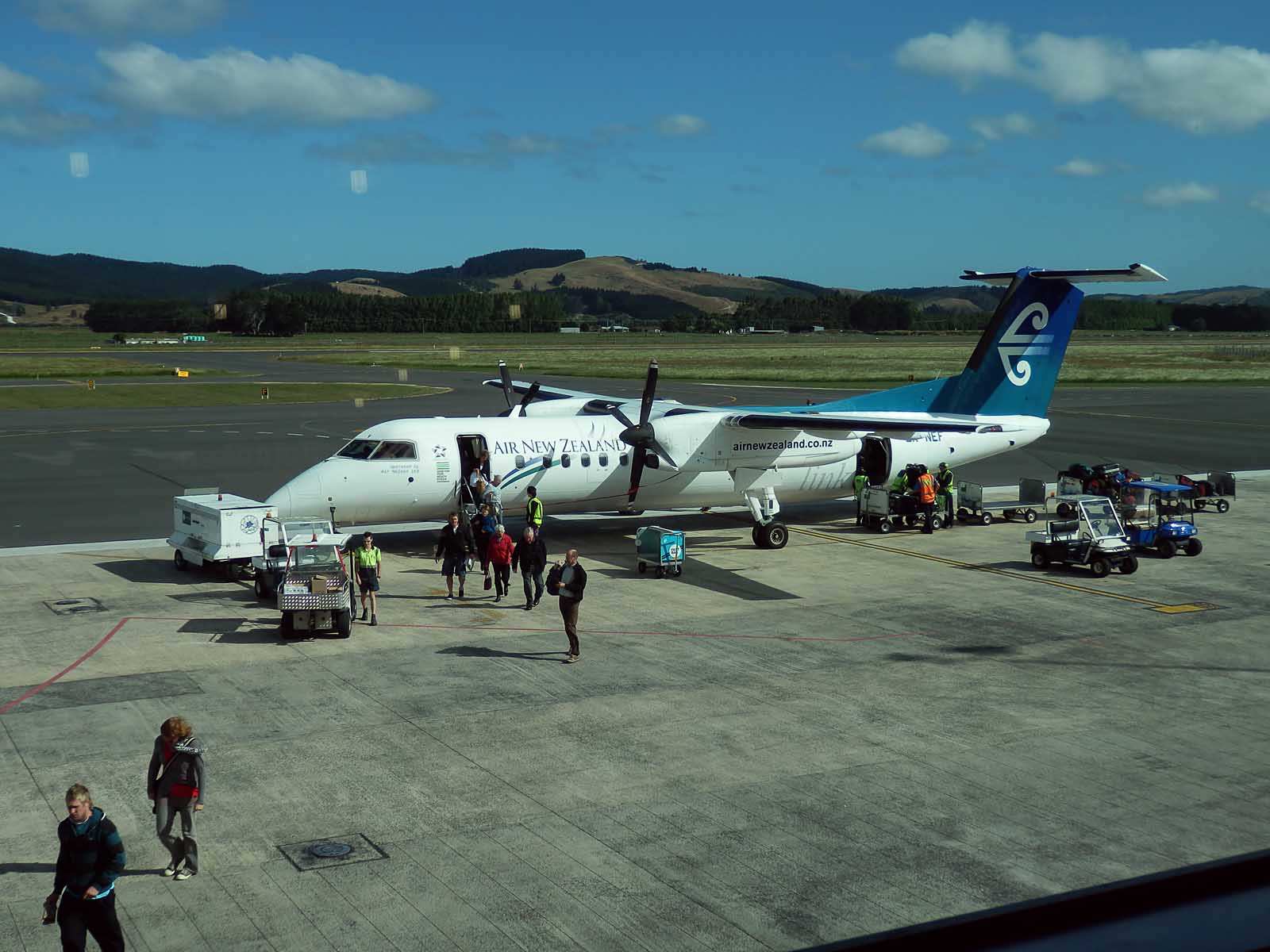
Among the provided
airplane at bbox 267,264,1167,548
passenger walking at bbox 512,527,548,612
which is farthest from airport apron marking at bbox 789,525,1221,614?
passenger walking at bbox 512,527,548,612

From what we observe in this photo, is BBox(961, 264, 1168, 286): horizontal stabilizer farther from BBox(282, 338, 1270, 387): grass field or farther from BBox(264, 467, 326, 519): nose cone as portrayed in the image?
BBox(282, 338, 1270, 387): grass field

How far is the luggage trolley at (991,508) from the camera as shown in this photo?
3362 centimetres

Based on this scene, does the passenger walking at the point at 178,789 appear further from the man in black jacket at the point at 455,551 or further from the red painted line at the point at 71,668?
the man in black jacket at the point at 455,551

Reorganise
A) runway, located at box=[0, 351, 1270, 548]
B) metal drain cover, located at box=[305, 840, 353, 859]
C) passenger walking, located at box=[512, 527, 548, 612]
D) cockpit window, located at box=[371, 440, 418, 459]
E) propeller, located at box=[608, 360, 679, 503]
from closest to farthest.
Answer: metal drain cover, located at box=[305, 840, 353, 859], passenger walking, located at box=[512, 527, 548, 612], cockpit window, located at box=[371, 440, 418, 459], propeller, located at box=[608, 360, 679, 503], runway, located at box=[0, 351, 1270, 548]

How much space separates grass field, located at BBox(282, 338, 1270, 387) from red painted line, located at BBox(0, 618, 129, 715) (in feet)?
228

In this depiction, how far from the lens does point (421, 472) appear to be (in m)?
28.1

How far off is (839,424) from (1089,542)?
645 centimetres

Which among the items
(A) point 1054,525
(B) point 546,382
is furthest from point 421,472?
(B) point 546,382

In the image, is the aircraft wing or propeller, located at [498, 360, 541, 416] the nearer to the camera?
the aircraft wing

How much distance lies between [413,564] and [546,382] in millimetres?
58075

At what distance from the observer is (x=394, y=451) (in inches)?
1108

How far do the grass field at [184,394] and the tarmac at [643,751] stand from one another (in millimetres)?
48794

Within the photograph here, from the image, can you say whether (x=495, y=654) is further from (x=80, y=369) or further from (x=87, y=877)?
(x=80, y=369)

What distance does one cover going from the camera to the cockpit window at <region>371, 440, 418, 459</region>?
28031mm
